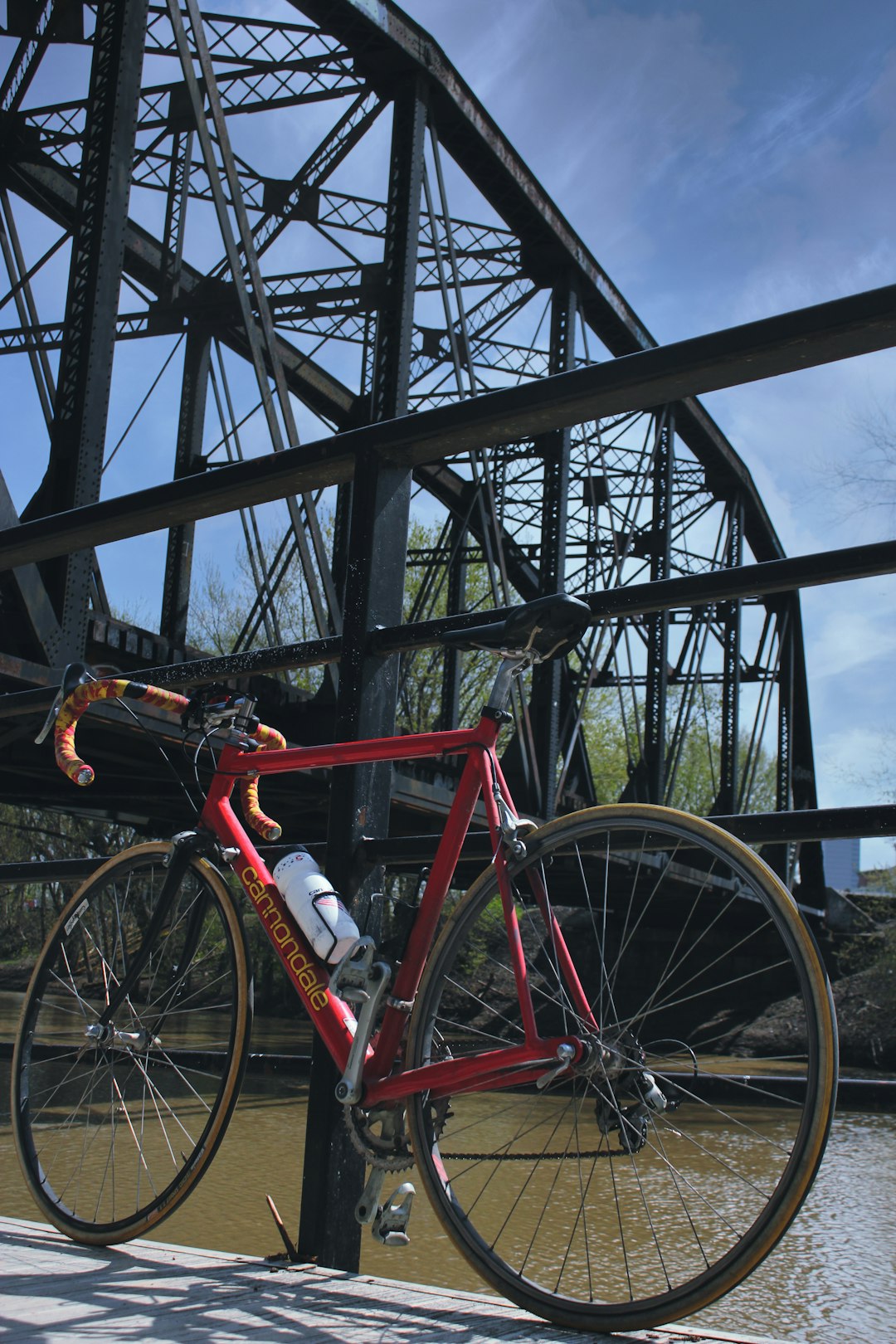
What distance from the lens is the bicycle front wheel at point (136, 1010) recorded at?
6.89 feet

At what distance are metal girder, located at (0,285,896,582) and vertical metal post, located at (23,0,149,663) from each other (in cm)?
392

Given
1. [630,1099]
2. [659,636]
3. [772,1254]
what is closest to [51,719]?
[630,1099]

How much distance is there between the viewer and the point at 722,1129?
652 centimetres

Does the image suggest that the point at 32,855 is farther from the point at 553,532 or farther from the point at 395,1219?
the point at 395,1219

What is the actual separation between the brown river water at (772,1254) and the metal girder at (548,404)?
63.7 inches

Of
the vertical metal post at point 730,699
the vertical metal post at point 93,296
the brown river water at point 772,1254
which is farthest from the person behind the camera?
the vertical metal post at point 730,699

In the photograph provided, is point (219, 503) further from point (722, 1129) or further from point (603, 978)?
point (722, 1129)

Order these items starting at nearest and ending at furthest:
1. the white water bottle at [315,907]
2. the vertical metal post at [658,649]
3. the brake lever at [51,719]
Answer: the white water bottle at [315,907]
the brake lever at [51,719]
the vertical metal post at [658,649]

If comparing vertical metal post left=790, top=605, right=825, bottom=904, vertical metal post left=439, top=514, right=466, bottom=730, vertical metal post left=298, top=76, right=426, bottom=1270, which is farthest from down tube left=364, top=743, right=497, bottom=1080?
vertical metal post left=790, top=605, right=825, bottom=904

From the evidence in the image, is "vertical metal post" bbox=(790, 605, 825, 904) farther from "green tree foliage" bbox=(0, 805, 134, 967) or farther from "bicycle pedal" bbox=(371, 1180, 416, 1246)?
"bicycle pedal" bbox=(371, 1180, 416, 1246)

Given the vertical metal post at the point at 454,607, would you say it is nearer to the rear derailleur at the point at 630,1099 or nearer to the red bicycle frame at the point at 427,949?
the red bicycle frame at the point at 427,949

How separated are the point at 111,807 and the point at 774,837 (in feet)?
35.4

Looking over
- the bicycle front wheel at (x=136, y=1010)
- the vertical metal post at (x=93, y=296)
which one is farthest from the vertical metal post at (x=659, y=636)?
the bicycle front wheel at (x=136, y=1010)

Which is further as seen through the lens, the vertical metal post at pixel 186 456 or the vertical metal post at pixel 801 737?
the vertical metal post at pixel 801 737
